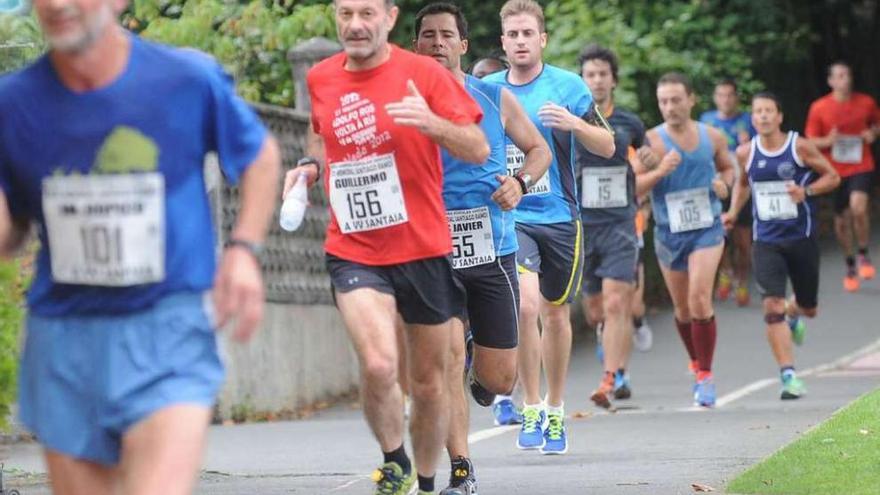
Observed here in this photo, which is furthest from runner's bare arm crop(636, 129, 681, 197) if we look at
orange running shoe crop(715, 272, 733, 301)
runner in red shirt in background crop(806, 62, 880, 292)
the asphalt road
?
runner in red shirt in background crop(806, 62, 880, 292)

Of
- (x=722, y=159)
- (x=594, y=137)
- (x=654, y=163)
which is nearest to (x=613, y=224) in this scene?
(x=654, y=163)

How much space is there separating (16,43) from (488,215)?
6.93 feet

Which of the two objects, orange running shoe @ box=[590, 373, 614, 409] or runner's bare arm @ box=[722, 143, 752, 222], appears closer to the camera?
orange running shoe @ box=[590, 373, 614, 409]

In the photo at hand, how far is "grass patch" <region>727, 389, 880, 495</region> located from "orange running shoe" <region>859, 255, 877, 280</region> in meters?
11.9

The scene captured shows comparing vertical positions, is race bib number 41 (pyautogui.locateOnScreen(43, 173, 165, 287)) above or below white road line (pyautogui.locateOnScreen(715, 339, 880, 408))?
above

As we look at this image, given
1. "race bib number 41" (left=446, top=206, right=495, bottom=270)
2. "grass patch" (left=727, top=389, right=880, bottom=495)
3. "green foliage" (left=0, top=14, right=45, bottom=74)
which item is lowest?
"grass patch" (left=727, top=389, right=880, bottom=495)

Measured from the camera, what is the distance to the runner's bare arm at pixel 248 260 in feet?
16.9

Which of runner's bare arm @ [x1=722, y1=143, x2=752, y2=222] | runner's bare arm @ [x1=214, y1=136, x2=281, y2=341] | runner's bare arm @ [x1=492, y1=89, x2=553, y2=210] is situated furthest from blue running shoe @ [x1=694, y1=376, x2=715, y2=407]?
runner's bare arm @ [x1=214, y1=136, x2=281, y2=341]

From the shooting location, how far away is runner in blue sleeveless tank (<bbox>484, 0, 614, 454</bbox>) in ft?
35.9

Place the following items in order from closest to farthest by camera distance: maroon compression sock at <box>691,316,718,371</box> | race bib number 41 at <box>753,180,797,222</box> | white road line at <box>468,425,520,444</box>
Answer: white road line at <box>468,425,520,444</box> → maroon compression sock at <box>691,316,718,371</box> → race bib number 41 at <box>753,180,797,222</box>

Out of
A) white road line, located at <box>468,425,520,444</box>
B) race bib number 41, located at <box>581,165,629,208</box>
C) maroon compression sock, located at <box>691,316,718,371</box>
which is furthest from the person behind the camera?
race bib number 41, located at <box>581,165,629,208</box>

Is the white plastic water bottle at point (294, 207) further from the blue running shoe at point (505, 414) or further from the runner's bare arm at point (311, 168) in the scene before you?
the blue running shoe at point (505, 414)

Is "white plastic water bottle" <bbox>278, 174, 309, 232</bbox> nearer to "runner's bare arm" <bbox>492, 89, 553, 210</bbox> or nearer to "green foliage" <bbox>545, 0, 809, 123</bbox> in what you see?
"runner's bare arm" <bbox>492, 89, 553, 210</bbox>

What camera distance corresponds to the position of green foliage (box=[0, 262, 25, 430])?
830cm
